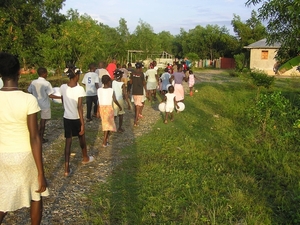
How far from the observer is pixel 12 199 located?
3.12 metres

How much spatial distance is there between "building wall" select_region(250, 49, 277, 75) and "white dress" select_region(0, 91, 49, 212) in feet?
109

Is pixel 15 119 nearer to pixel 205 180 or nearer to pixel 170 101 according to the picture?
pixel 205 180

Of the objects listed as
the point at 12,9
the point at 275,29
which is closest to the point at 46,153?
the point at 275,29

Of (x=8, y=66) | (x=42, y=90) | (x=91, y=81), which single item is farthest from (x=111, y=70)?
(x=8, y=66)

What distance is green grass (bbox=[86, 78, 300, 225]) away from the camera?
4.28 m

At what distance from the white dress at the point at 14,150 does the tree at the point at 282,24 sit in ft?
25.9

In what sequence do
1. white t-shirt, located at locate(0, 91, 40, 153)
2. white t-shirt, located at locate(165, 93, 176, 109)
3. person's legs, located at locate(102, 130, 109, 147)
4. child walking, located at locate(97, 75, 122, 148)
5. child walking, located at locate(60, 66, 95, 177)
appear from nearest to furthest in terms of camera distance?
white t-shirt, located at locate(0, 91, 40, 153) → child walking, located at locate(60, 66, 95, 177) → child walking, located at locate(97, 75, 122, 148) → person's legs, located at locate(102, 130, 109, 147) → white t-shirt, located at locate(165, 93, 176, 109)

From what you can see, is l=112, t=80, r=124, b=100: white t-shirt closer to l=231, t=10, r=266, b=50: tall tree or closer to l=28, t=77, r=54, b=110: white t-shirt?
l=28, t=77, r=54, b=110: white t-shirt

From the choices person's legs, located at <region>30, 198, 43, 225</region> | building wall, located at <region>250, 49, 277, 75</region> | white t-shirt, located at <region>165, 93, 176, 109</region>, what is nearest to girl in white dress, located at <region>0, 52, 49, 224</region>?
person's legs, located at <region>30, 198, 43, 225</region>

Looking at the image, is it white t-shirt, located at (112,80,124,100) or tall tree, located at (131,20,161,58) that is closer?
white t-shirt, located at (112,80,124,100)

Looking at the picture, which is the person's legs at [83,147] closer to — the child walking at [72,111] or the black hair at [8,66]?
the child walking at [72,111]

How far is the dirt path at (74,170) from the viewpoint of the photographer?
4312 mm

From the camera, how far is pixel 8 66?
10.2 feet

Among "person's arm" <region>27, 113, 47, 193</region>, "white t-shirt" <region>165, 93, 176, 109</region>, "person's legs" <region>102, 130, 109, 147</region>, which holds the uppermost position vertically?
"person's arm" <region>27, 113, 47, 193</region>
